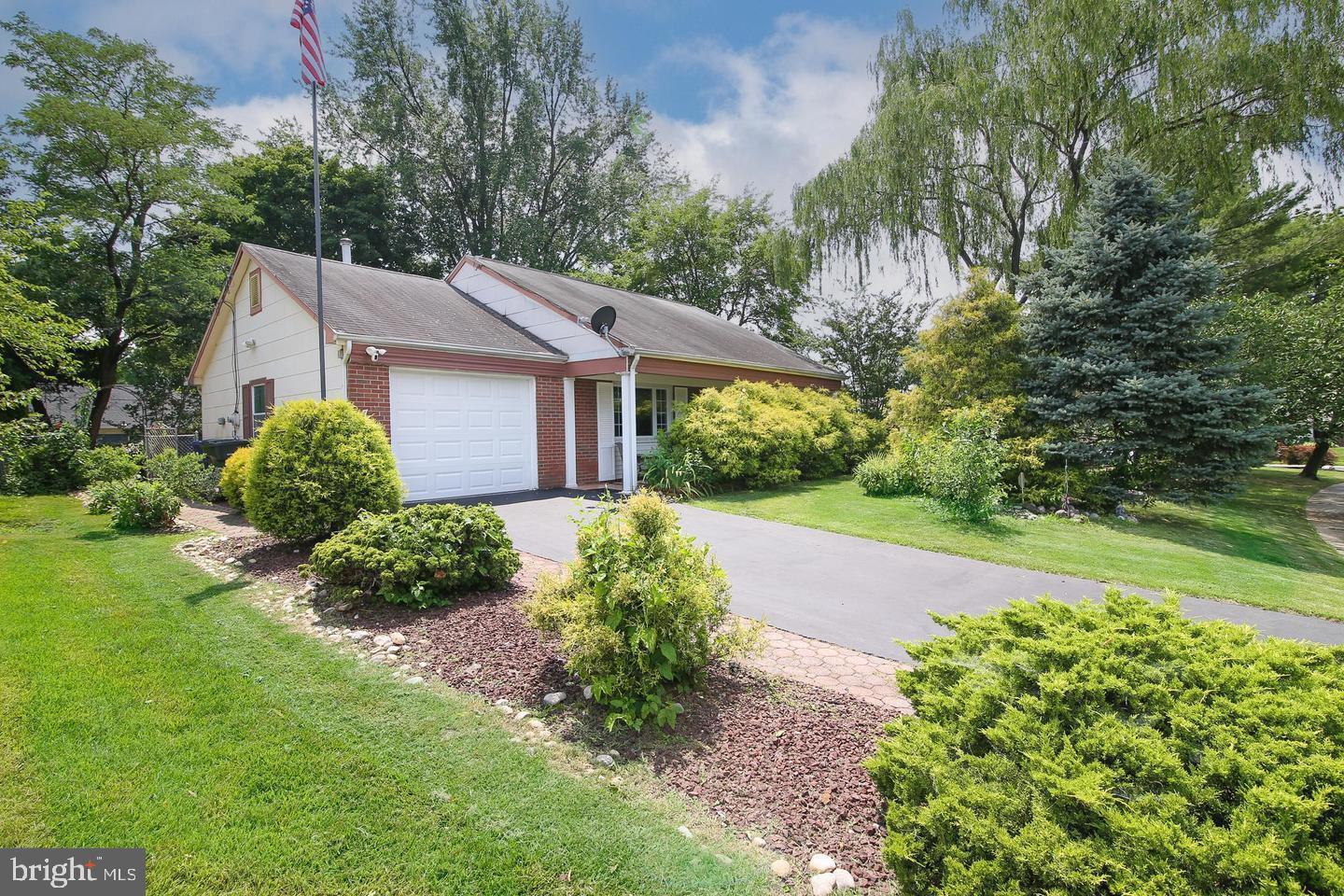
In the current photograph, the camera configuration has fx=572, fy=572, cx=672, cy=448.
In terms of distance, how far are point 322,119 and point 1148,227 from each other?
32.2 metres

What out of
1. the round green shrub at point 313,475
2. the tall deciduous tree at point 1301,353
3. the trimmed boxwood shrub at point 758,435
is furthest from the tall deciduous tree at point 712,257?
the round green shrub at point 313,475

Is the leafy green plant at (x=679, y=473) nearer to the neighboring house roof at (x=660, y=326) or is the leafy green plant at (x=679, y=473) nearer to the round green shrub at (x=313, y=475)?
the neighboring house roof at (x=660, y=326)

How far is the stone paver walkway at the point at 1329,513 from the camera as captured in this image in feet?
32.1

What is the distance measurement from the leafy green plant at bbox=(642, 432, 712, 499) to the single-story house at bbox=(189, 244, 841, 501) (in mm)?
499

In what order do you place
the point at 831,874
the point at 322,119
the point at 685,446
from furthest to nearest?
the point at 322,119 < the point at 685,446 < the point at 831,874

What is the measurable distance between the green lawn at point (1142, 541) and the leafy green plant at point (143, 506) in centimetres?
813

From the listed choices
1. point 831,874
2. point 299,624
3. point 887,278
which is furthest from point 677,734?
point 887,278

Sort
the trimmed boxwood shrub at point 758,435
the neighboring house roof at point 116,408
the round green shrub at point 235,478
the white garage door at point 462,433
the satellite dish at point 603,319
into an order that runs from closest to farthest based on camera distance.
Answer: the round green shrub at point 235,478 → the white garage door at point 462,433 → the trimmed boxwood shrub at point 758,435 → the satellite dish at point 603,319 → the neighboring house roof at point 116,408

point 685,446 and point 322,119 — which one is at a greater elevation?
point 322,119

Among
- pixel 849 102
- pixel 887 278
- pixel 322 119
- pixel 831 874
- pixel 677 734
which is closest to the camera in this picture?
A: pixel 831 874

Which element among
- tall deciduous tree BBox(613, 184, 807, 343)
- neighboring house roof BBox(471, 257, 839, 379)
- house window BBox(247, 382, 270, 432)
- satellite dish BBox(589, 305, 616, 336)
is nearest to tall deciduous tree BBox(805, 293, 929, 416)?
neighboring house roof BBox(471, 257, 839, 379)

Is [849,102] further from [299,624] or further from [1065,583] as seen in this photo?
[299,624]

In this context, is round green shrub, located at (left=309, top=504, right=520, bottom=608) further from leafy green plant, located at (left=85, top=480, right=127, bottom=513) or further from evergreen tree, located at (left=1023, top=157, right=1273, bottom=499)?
evergreen tree, located at (left=1023, top=157, right=1273, bottom=499)

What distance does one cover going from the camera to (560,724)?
10.4 feet
